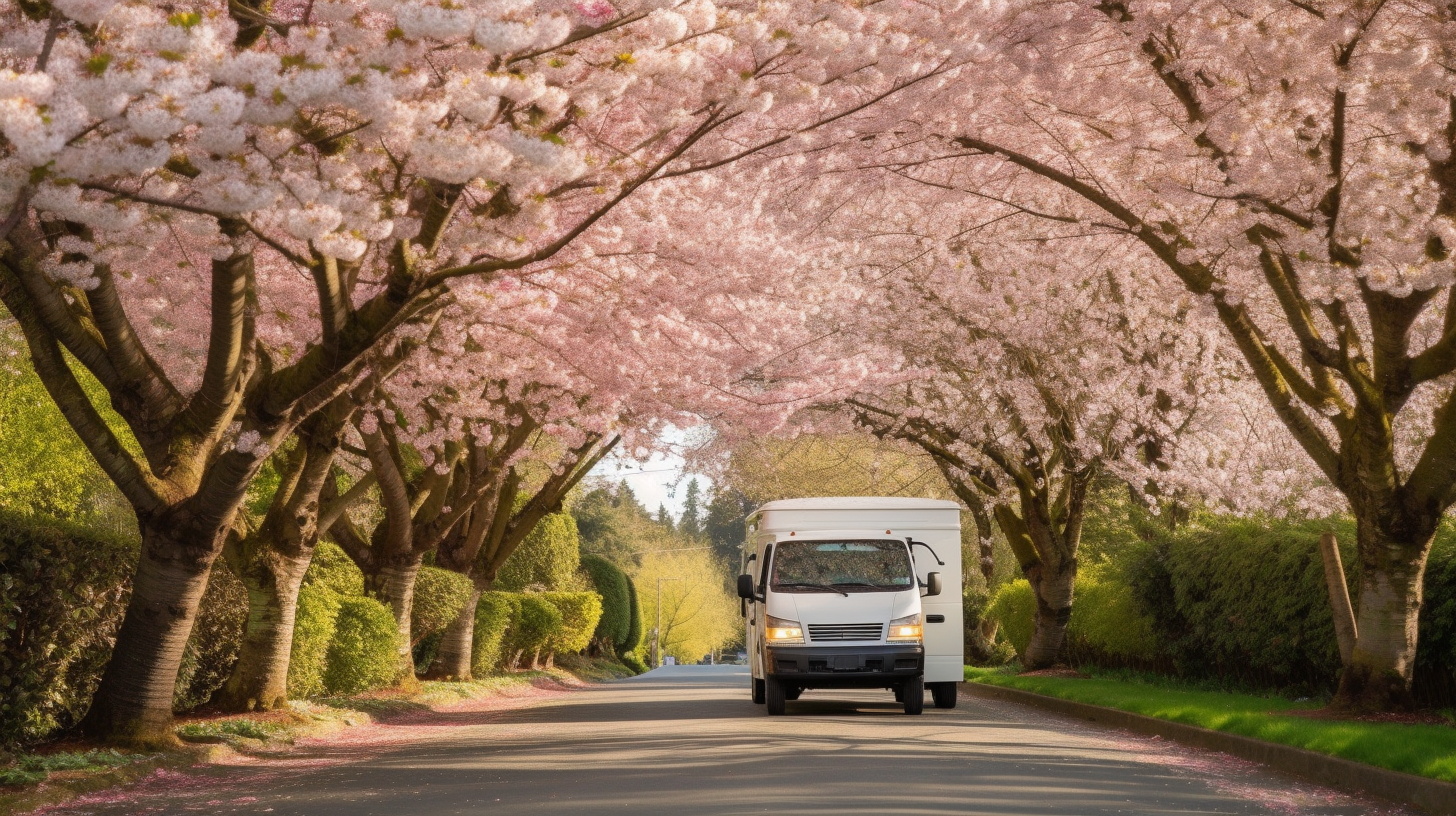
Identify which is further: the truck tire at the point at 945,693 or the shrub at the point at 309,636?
the truck tire at the point at 945,693

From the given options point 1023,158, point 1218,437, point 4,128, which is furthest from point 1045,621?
point 4,128

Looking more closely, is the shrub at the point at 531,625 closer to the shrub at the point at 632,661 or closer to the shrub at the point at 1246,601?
the shrub at the point at 1246,601

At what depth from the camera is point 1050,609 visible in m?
29.0

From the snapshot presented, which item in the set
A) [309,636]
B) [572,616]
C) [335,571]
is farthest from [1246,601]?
[572,616]

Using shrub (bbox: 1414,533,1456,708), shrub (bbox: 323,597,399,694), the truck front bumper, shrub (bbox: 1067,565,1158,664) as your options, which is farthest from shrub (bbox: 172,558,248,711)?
shrub (bbox: 1067,565,1158,664)

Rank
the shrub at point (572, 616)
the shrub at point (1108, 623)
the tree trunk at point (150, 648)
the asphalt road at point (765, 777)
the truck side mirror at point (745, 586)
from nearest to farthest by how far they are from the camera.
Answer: the asphalt road at point (765, 777), the tree trunk at point (150, 648), the truck side mirror at point (745, 586), the shrub at point (1108, 623), the shrub at point (572, 616)

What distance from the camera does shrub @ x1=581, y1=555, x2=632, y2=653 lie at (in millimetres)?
55031

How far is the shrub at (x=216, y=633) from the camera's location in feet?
51.8

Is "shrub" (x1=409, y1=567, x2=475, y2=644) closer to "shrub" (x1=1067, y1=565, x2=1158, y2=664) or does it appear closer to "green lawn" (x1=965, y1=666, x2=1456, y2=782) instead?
"green lawn" (x1=965, y1=666, x2=1456, y2=782)

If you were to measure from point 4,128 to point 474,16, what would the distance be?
237cm

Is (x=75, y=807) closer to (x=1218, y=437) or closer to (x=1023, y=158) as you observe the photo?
(x=1023, y=158)

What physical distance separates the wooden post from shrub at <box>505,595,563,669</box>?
73.2ft

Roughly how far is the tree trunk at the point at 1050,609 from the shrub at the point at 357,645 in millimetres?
13587

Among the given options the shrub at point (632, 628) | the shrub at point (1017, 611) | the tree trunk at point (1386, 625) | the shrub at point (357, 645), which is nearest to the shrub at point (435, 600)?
the shrub at point (357, 645)
